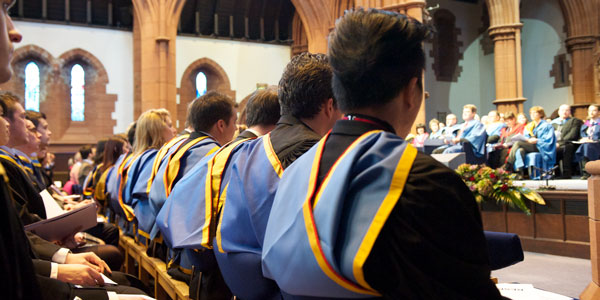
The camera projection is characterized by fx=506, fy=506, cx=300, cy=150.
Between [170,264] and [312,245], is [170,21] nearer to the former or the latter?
[170,264]

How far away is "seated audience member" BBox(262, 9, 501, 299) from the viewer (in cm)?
104

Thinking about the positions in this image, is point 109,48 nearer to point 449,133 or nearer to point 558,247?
point 449,133

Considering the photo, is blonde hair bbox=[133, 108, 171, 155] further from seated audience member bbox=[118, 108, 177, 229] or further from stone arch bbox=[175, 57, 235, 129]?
stone arch bbox=[175, 57, 235, 129]

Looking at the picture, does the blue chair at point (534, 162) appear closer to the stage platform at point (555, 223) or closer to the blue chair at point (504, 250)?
the stage platform at point (555, 223)

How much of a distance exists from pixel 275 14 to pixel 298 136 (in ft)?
51.2

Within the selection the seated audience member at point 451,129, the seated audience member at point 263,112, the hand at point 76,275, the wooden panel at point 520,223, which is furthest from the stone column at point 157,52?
the hand at point 76,275

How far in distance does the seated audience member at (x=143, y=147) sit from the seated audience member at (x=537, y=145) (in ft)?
25.6

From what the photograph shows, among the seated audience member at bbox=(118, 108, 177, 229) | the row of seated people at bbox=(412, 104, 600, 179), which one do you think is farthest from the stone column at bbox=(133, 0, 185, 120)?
the seated audience member at bbox=(118, 108, 177, 229)

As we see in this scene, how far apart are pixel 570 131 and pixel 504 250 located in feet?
32.3

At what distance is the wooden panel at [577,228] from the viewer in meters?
4.87

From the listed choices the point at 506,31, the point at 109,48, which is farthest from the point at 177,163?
the point at 506,31

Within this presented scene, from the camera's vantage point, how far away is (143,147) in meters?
4.12

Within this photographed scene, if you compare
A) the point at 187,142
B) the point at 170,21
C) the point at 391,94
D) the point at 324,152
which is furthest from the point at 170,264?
the point at 170,21

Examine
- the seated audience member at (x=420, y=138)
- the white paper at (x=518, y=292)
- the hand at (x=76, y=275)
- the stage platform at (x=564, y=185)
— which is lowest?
the white paper at (x=518, y=292)
